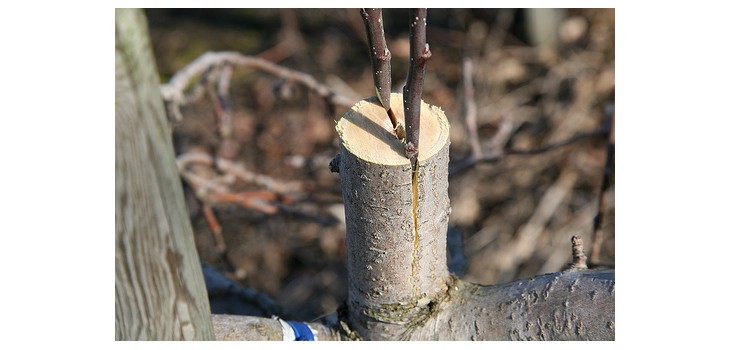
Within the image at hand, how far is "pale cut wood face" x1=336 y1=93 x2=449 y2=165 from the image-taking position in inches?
31.8

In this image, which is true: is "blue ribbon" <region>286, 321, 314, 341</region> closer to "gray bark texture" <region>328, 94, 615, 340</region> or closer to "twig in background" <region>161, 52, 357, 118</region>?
"gray bark texture" <region>328, 94, 615, 340</region>

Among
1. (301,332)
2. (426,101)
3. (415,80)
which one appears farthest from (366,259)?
(426,101)

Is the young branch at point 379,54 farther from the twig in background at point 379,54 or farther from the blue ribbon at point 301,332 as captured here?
the blue ribbon at point 301,332

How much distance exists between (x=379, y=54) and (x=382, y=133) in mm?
107

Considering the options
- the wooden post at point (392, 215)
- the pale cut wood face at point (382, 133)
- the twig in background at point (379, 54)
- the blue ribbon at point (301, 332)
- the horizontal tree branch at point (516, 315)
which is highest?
the twig in background at point (379, 54)

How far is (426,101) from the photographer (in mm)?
2596

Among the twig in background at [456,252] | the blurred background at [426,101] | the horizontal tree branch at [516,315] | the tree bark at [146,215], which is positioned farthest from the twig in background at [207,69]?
the tree bark at [146,215]

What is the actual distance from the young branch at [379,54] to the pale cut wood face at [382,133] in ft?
0.06

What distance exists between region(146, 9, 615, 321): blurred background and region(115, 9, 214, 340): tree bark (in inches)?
30.7

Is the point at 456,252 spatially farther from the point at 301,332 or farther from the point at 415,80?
the point at 415,80

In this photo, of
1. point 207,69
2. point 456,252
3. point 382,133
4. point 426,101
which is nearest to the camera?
point 382,133

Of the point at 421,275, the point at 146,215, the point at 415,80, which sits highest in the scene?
the point at 415,80

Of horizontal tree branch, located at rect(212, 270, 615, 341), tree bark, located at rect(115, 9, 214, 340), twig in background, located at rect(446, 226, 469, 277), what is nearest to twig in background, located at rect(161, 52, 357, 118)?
twig in background, located at rect(446, 226, 469, 277)

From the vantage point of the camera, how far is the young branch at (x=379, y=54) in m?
0.75
